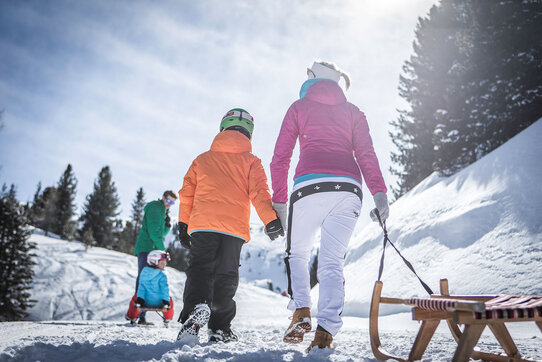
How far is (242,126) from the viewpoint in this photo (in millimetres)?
3312

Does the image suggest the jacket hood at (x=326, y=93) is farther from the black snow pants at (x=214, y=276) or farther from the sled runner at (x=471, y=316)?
the sled runner at (x=471, y=316)

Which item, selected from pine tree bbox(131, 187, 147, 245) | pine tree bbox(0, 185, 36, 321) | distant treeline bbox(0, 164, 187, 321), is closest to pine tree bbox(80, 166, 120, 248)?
distant treeline bbox(0, 164, 187, 321)

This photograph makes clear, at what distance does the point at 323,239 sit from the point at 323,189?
399 millimetres

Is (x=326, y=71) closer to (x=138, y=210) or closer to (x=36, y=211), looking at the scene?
(x=36, y=211)

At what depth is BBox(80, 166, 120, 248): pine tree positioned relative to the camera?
40.7 m

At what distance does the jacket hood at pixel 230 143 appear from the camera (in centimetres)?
312

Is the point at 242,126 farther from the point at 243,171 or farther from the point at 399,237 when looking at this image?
the point at 399,237

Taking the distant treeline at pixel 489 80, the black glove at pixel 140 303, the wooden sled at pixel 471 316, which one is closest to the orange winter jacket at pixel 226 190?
the wooden sled at pixel 471 316

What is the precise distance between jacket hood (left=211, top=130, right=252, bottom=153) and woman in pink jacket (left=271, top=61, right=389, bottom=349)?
0.46 meters

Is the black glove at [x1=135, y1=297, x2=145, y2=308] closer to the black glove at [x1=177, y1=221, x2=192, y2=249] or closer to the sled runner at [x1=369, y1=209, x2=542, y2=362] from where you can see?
the black glove at [x1=177, y1=221, x2=192, y2=249]

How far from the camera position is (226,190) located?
9.56 feet

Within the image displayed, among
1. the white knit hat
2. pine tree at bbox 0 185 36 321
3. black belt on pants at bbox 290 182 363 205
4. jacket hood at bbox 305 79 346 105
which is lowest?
pine tree at bbox 0 185 36 321

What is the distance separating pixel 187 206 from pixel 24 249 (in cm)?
1504

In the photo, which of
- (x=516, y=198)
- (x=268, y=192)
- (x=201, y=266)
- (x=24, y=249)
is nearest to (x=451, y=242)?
(x=516, y=198)
